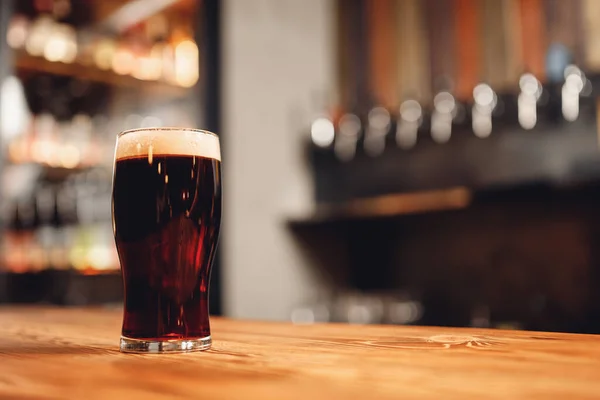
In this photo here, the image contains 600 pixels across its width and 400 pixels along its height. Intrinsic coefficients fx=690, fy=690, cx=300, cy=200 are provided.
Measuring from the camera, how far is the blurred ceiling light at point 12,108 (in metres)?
3.01

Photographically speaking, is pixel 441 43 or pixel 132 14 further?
pixel 132 14

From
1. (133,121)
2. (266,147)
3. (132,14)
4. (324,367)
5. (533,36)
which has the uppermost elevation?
(132,14)

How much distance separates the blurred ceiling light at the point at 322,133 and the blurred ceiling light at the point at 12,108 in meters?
1.32

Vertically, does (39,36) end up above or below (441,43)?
above

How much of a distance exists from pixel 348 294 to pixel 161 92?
4.25 feet

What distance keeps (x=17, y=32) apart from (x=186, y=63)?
30.0 inches

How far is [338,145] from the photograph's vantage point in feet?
10.1

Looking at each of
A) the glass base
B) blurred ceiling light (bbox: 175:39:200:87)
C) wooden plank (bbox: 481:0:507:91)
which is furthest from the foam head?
blurred ceiling light (bbox: 175:39:200:87)

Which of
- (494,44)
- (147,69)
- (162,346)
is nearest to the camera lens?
(162,346)

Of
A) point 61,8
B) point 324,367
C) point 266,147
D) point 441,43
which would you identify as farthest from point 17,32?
point 324,367

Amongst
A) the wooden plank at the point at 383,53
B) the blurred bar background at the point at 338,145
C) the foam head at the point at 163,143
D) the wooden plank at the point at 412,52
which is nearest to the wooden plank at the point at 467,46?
the blurred bar background at the point at 338,145

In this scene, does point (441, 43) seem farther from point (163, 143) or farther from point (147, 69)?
point (163, 143)

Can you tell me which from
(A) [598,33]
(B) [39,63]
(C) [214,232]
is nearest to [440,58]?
(A) [598,33]

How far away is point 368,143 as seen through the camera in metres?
3.05
